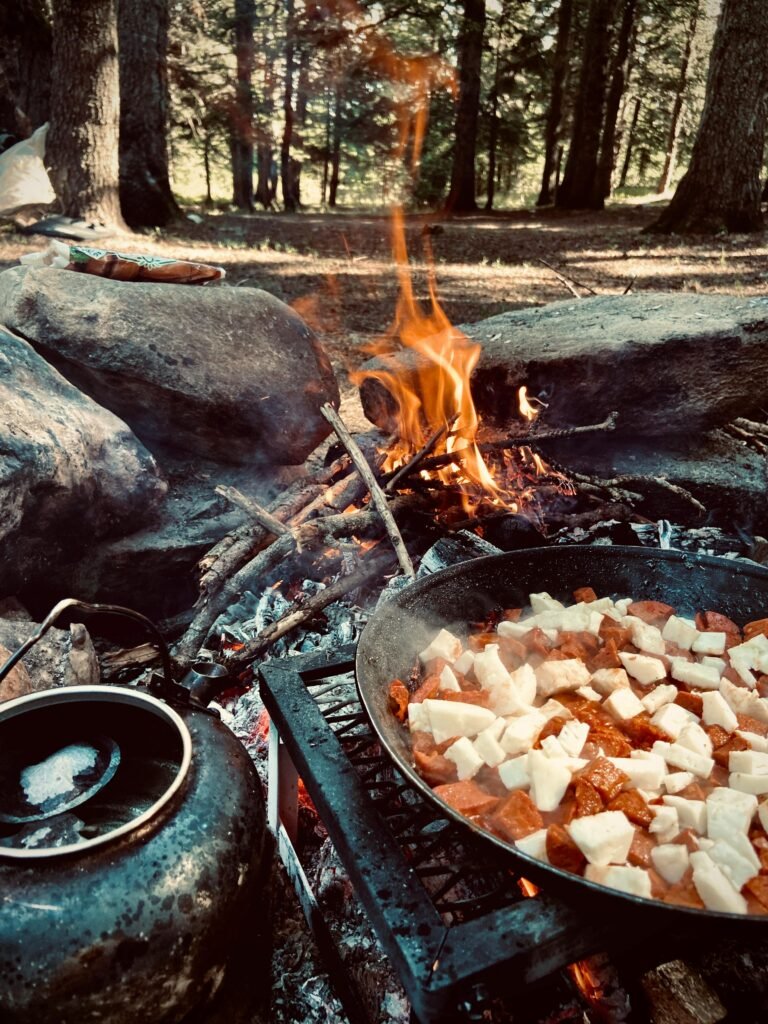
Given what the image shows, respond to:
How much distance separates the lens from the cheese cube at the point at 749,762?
73.4 inches

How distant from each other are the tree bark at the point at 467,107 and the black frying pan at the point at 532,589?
67.9 feet

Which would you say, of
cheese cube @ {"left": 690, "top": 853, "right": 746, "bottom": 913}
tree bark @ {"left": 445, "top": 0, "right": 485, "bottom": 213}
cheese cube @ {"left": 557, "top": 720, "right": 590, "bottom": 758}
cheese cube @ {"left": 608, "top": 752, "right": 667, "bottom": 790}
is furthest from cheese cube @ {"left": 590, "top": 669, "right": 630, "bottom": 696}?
tree bark @ {"left": 445, "top": 0, "right": 485, "bottom": 213}

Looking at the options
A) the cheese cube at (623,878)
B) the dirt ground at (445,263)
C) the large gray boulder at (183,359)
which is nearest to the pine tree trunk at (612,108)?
the dirt ground at (445,263)

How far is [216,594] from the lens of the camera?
3.41 meters

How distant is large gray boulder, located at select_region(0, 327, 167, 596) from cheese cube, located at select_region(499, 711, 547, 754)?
2.32 m

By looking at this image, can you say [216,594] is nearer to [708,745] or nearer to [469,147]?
[708,745]

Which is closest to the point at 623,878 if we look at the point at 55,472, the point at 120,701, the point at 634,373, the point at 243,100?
the point at 120,701

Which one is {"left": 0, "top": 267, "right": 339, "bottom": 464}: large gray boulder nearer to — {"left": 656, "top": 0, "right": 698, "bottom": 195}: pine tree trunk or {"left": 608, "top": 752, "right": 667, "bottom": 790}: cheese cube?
{"left": 608, "top": 752, "right": 667, "bottom": 790}: cheese cube

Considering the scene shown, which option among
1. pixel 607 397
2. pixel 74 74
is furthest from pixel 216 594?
pixel 74 74

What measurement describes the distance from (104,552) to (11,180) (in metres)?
10.6

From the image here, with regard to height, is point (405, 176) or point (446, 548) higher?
point (405, 176)

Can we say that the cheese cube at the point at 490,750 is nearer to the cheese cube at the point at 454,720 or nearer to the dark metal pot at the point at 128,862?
the cheese cube at the point at 454,720

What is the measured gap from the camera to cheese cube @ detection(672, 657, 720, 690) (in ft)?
7.55

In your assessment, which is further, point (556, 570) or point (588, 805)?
point (556, 570)
